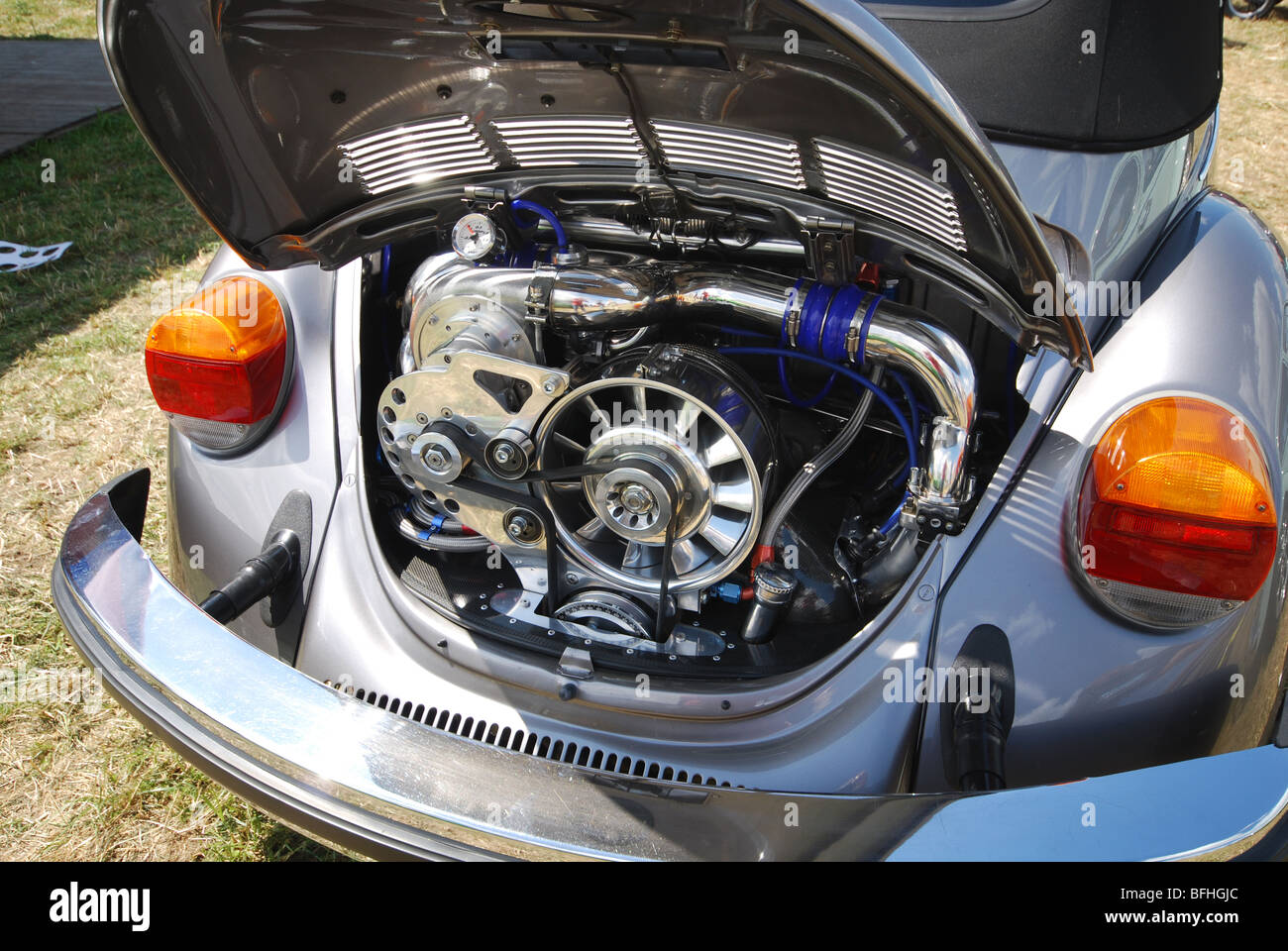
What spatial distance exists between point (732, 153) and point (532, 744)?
1135 millimetres

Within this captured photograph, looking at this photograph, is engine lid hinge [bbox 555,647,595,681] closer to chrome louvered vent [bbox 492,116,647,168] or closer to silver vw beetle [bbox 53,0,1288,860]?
silver vw beetle [bbox 53,0,1288,860]

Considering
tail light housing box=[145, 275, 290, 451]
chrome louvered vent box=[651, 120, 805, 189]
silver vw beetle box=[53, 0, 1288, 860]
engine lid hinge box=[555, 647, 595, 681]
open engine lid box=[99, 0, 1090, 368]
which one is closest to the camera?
open engine lid box=[99, 0, 1090, 368]

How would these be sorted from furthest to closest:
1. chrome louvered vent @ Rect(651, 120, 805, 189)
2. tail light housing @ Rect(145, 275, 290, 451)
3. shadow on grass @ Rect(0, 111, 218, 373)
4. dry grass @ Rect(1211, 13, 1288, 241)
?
dry grass @ Rect(1211, 13, 1288, 241) < shadow on grass @ Rect(0, 111, 218, 373) < tail light housing @ Rect(145, 275, 290, 451) < chrome louvered vent @ Rect(651, 120, 805, 189)

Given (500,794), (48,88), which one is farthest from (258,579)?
(48,88)

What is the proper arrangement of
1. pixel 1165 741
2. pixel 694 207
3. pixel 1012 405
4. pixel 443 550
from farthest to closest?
pixel 443 550, pixel 1012 405, pixel 694 207, pixel 1165 741

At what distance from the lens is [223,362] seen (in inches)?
77.7

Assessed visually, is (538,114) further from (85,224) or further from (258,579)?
(85,224)

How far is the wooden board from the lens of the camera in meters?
6.87

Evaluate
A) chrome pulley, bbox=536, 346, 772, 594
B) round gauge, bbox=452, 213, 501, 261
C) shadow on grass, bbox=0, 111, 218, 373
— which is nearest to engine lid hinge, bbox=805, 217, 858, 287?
chrome pulley, bbox=536, 346, 772, 594

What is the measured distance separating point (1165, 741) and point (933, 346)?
0.78m

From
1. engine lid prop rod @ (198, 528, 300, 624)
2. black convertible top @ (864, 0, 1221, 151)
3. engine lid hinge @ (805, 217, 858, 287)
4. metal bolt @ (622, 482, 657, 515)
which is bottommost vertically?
engine lid prop rod @ (198, 528, 300, 624)
